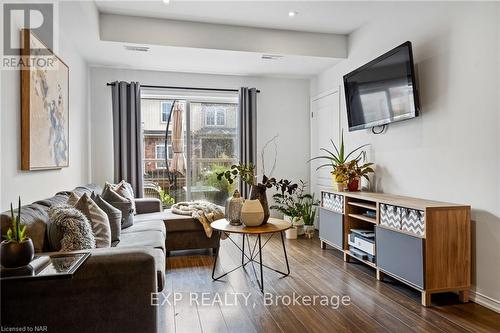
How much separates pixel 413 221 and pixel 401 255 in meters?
0.31

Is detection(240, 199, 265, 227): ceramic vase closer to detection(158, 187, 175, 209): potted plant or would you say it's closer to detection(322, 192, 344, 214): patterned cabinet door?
detection(322, 192, 344, 214): patterned cabinet door

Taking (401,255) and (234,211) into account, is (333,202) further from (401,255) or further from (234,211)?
(234,211)

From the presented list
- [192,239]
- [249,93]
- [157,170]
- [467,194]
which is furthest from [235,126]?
[467,194]

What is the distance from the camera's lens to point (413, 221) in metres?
2.50

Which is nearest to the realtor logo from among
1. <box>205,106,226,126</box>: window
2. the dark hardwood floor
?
the dark hardwood floor

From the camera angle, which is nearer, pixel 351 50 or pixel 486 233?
pixel 486 233

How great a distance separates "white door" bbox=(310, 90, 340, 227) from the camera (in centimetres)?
455

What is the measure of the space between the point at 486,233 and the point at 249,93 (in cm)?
352

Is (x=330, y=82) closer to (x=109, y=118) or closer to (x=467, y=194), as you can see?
(x=467, y=194)

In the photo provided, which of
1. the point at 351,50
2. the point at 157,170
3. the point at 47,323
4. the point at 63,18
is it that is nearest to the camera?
the point at 47,323

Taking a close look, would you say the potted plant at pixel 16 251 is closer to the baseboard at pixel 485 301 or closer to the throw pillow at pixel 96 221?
the throw pillow at pixel 96 221

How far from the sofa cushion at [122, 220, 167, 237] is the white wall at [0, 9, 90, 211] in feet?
2.50

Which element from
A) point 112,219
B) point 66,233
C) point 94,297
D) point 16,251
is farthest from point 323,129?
point 16,251

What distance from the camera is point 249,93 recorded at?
4980mm
